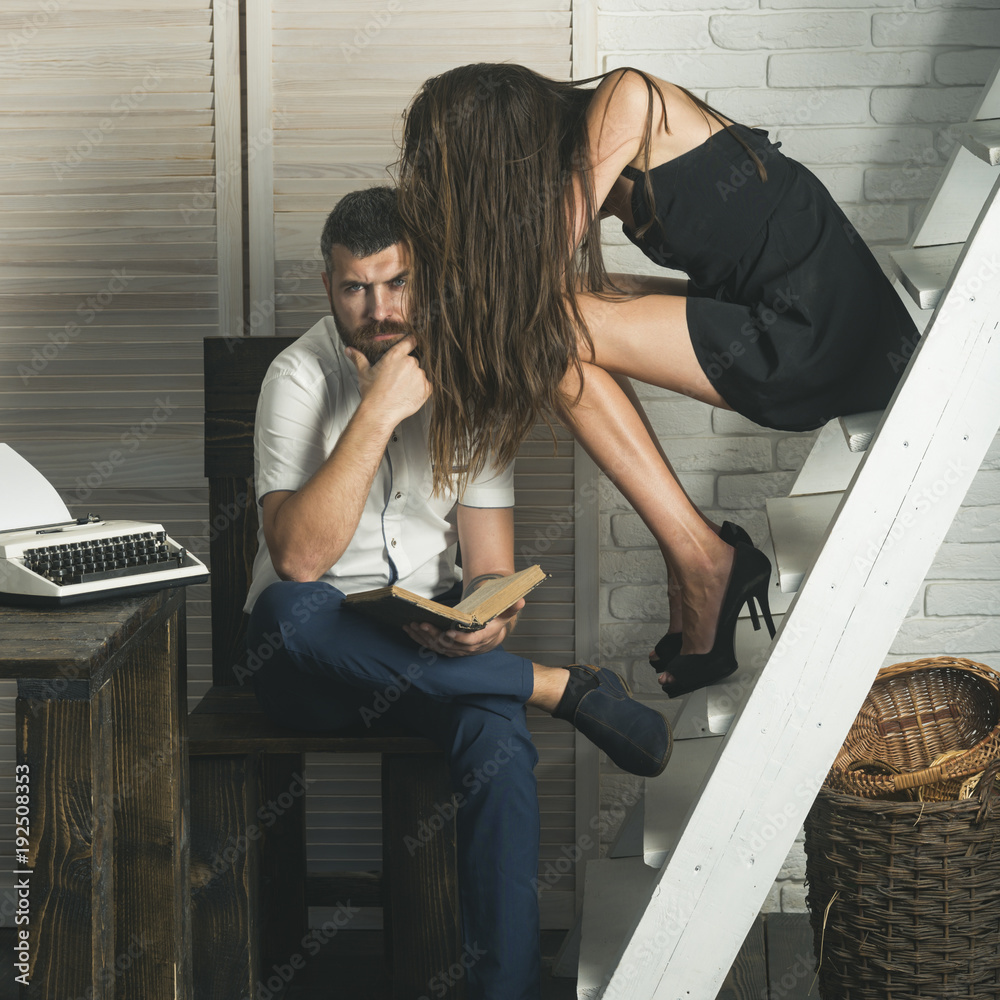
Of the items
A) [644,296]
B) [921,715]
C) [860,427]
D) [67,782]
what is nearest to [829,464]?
[860,427]

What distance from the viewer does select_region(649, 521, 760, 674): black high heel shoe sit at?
147 cm

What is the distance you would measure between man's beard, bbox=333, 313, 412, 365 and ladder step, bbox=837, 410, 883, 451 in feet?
2.11

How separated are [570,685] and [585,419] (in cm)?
38

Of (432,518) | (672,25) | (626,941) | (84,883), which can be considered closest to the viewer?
(84,883)

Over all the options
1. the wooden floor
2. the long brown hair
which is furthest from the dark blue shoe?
the wooden floor

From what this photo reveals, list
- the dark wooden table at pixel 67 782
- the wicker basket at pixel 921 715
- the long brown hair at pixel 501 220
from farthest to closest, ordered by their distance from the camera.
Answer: the wicker basket at pixel 921 715 → the long brown hair at pixel 501 220 → the dark wooden table at pixel 67 782

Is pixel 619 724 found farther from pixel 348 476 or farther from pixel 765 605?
pixel 348 476

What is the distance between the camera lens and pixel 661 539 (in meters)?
1.45

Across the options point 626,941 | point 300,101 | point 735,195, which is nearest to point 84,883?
point 626,941

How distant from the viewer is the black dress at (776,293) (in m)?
1.39

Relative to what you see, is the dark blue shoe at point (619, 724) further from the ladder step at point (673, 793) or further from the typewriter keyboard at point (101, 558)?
the typewriter keyboard at point (101, 558)

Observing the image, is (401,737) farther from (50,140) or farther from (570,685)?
(50,140)

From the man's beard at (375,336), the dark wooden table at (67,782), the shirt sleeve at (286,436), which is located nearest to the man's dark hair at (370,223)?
the man's beard at (375,336)

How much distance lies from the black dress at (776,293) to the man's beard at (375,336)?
0.40 meters
